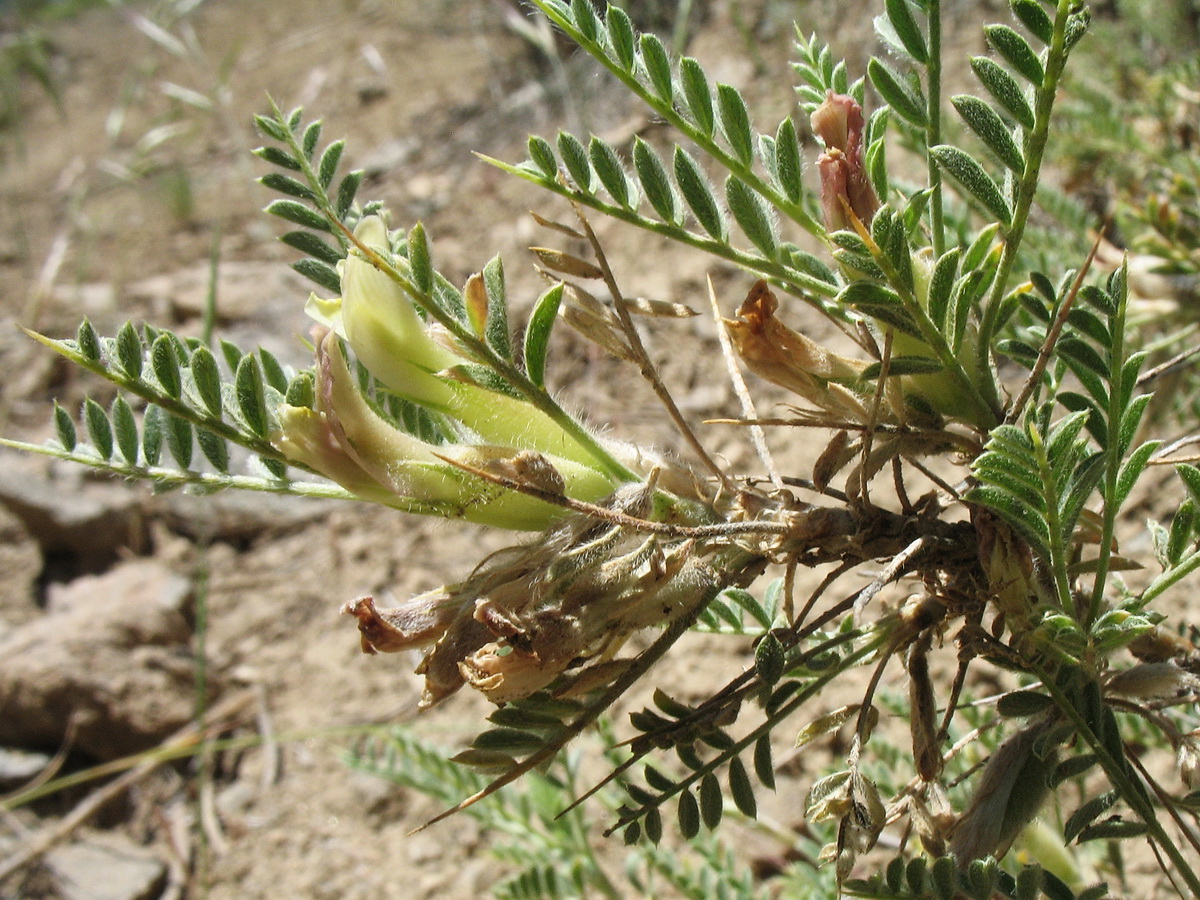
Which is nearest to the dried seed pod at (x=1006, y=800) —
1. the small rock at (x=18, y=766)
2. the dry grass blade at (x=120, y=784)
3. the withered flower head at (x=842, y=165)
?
the withered flower head at (x=842, y=165)

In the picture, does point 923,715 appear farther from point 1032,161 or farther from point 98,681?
point 98,681

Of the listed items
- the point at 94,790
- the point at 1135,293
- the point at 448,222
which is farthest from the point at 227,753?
the point at 1135,293

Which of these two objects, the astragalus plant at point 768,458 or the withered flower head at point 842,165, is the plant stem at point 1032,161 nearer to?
the astragalus plant at point 768,458

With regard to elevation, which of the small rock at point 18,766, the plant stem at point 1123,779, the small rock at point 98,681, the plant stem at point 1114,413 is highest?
the small rock at point 98,681

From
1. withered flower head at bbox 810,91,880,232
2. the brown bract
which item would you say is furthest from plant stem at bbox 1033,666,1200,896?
withered flower head at bbox 810,91,880,232

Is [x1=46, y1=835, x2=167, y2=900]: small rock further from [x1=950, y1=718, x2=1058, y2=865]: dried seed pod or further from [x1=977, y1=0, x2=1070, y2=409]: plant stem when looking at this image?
[x1=977, y1=0, x2=1070, y2=409]: plant stem

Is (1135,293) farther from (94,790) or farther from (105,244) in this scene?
(105,244)
